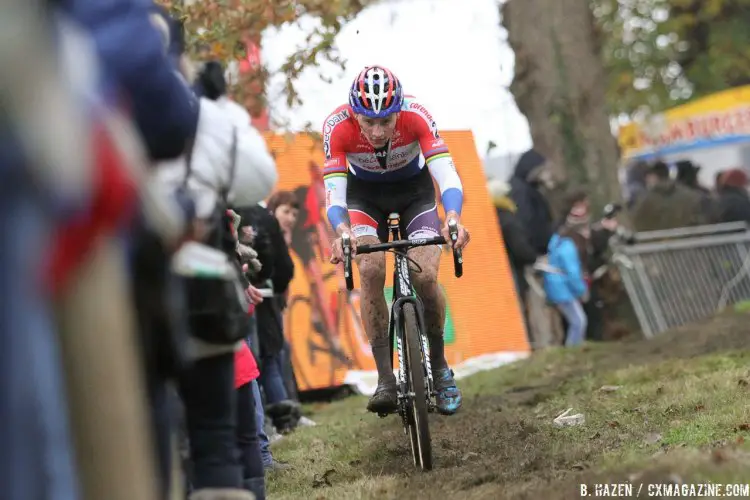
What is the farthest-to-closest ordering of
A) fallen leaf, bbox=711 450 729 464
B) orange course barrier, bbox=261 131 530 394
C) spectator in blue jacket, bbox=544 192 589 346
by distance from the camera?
spectator in blue jacket, bbox=544 192 589 346, orange course barrier, bbox=261 131 530 394, fallen leaf, bbox=711 450 729 464

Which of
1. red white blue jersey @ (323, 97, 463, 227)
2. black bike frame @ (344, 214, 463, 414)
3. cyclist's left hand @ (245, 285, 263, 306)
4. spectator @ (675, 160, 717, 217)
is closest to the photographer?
cyclist's left hand @ (245, 285, 263, 306)

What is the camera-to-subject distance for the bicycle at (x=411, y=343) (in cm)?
731

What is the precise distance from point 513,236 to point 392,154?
7.00 meters

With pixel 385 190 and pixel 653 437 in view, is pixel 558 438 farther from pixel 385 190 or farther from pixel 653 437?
pixel 385 190

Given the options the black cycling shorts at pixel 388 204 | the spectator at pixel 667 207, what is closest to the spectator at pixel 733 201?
the spectator at pixel 667 207

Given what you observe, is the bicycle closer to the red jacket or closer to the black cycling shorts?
the black cycling shorts

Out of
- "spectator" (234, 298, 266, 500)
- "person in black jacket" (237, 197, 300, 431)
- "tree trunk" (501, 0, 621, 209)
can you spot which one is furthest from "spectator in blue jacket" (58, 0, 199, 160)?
"tree trunk" (501, 0, 621, 209)

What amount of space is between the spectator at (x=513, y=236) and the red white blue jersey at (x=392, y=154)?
265 inches

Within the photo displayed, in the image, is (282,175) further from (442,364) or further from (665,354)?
(442,364)

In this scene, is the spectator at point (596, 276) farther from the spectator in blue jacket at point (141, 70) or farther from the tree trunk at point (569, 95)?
the spectator in blue jacket at point (141, 70)

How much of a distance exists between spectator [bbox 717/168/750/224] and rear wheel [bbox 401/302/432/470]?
34.4 ft

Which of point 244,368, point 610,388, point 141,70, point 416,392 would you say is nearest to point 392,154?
point 416,392

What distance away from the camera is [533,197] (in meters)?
15.6

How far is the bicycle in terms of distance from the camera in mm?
7312
